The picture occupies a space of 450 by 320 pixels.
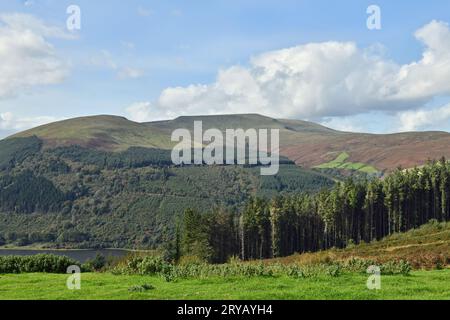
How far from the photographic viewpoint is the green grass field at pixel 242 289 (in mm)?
23719

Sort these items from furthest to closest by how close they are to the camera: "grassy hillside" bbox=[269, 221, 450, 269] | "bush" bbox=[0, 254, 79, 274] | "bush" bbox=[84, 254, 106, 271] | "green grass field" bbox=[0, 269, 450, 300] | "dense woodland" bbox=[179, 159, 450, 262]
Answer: "dense woodland" bbox=[179, 159, 450, 262] → "bush" bbox=[84, 254, 106, 271] → "grassy hillside" bbox=[269, 221, 450, 269] → "bush" bbox=[0, 254, 79, 274] → "green grass field" bbox=[0, 269, 450, 300]

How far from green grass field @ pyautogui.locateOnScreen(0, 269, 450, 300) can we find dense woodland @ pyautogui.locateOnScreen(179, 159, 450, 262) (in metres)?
92.0

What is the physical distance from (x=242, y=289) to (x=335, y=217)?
106 meters

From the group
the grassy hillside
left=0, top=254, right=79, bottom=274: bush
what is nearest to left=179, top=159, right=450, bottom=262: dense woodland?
the grassy hillside

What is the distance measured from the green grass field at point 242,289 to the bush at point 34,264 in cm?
860

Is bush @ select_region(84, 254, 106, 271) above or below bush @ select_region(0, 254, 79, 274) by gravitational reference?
below

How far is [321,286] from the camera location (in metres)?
26.6

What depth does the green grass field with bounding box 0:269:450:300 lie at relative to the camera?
77.8ft

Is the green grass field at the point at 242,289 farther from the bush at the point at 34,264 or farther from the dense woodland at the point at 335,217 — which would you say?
the dense woodland at the point at 335,217

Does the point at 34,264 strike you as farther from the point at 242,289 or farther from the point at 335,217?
the point at 335,217

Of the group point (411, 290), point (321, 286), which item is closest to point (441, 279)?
point (411, 290)

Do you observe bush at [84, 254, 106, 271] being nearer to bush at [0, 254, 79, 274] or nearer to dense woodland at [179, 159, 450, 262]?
bush at [0, 254, 79, 274]

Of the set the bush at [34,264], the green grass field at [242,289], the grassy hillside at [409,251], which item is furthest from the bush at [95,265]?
the grassy hillside at [409,251]
